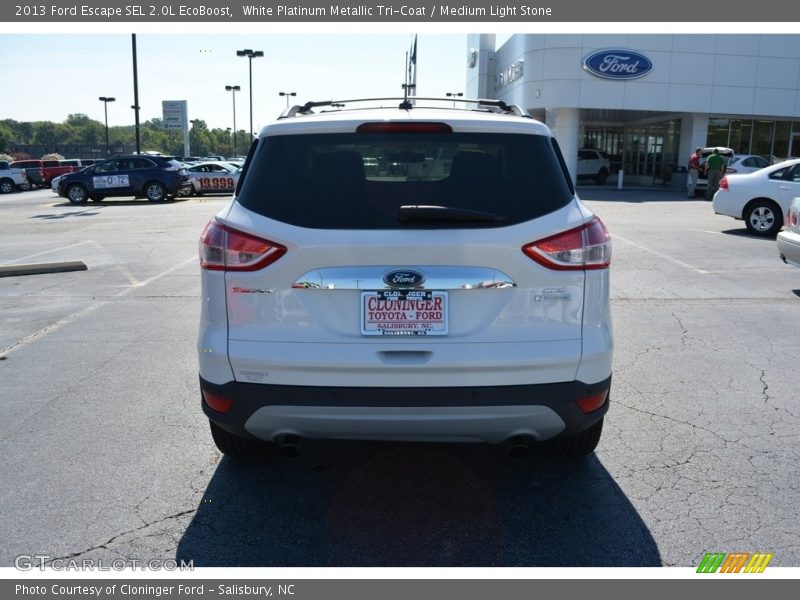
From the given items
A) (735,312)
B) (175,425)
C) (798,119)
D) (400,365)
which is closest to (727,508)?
(400,365)

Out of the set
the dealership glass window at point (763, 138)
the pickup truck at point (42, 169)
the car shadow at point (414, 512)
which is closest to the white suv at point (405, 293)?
the car shadow at point (414, 512)

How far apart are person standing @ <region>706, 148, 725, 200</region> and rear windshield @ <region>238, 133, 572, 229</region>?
24.7 metres

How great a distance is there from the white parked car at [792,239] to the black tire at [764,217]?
5.91 meters

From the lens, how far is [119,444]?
4.32 metres

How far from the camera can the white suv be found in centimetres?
311

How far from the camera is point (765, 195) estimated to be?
14.4 meters

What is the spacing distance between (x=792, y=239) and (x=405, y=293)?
7.20 metres

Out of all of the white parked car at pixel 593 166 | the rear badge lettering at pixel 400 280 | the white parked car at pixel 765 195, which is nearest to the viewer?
the rear badge lettering at pixel 400 280

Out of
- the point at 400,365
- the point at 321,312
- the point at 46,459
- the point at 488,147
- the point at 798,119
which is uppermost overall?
the point at 798,119

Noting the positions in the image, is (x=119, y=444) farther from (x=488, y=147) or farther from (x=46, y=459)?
(x=488, y=147)

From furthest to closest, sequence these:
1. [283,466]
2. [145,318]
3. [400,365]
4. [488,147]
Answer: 1. [145,318]
2. [283,466]
3. [488,147]
4. [400,365]

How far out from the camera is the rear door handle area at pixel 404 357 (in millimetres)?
3111

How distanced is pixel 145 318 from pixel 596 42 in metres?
32.6

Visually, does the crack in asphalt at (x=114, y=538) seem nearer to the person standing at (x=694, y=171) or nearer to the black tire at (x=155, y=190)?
the black tire at (x=155, y=190)
